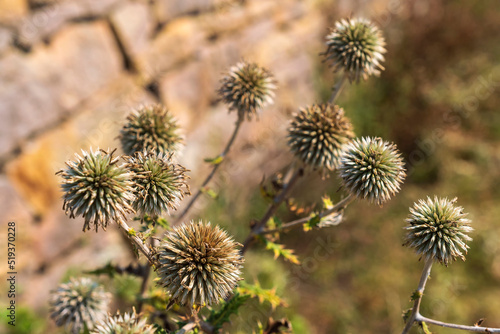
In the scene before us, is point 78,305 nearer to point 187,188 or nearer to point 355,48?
point 187,188

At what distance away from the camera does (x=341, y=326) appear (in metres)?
4.58

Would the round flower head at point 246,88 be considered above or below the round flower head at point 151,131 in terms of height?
above

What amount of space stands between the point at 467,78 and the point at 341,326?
5.00 m

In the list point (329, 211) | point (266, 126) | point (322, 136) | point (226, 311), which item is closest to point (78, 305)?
point (226, 311)

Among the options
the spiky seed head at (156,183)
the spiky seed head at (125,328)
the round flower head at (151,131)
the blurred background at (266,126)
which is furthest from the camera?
the blurred background at (266,126)

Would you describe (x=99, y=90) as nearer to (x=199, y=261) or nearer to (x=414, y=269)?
(x=199, y=261)

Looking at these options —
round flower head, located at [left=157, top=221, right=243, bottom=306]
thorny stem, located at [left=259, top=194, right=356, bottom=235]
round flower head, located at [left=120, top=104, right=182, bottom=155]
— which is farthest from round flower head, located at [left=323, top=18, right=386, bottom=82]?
round flower head, located at [left=157, top=221, right=243, bottom=306]

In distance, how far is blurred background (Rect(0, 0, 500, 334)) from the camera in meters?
3.78

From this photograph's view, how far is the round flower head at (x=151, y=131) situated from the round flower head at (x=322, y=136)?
22.5 inches

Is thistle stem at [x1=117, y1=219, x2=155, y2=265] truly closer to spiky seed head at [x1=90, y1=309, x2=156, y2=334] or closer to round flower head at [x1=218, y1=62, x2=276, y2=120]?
spiky seed head at [x1=90, y1=309, x2=156, y2=334]

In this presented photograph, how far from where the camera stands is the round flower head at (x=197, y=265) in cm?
135

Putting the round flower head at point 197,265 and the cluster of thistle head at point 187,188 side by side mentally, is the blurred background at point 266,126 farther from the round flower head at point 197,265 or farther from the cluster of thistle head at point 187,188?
the round flower head at point 197,265

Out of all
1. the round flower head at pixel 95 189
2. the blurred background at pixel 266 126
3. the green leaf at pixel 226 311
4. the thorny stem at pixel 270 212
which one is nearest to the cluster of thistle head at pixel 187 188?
the round flower head at pixel 95 189

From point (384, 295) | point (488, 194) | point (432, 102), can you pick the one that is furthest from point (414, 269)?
point (432, 102)
